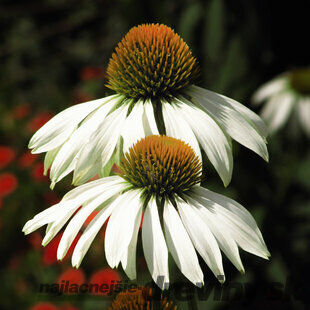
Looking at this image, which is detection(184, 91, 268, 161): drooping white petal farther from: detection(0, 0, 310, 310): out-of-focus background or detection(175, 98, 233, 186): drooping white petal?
detection(0, 0, 310, 310): out-of-focus background

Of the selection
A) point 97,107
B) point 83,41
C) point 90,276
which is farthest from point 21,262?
point 83,41

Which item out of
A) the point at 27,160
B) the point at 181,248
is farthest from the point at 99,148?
the point at 27,160

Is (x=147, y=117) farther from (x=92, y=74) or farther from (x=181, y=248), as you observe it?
(x=92, y=74)

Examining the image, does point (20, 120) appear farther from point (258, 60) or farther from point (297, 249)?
point (297, 249)

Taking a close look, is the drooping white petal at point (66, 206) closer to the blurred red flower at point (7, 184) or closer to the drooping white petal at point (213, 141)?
the drooping white petal at point (213, 141)

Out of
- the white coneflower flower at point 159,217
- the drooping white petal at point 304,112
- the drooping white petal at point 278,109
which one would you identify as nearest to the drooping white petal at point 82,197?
the white coneflower flower at point 159,217

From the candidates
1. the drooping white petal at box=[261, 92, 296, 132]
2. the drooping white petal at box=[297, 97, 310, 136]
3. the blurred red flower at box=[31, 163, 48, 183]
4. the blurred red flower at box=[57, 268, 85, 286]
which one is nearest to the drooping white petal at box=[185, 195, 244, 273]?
the blurred red flower at box=[57, 268, 85, 286]
